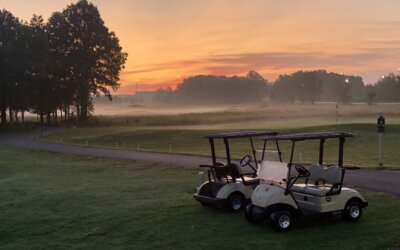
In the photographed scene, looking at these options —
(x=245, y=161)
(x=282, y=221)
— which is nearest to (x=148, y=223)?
(x=245, y=161)

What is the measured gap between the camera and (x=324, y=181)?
13586 mm

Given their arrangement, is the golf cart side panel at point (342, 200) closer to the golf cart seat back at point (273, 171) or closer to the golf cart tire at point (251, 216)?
the golf cart seat back at point (273, 171)

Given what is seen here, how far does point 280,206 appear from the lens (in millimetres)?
12367

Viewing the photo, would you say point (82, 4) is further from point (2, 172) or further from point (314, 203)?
point (314, 203)

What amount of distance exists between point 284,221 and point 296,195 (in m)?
1.36

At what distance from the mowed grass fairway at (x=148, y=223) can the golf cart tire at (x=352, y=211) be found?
0.20m

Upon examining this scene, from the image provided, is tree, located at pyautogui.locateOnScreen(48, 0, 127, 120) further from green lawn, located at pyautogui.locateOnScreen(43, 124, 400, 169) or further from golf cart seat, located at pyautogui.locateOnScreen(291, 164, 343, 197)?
golf cart seat, located at pyautogui.locateOnScreen(291, 164, 343, 197)

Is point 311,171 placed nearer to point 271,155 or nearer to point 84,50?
point 271,155

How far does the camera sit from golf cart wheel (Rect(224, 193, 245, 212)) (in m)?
14.4

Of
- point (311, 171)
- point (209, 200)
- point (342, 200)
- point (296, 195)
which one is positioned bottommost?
point (209, 200)

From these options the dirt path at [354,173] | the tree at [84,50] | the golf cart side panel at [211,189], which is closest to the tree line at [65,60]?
the tree at [84,50]

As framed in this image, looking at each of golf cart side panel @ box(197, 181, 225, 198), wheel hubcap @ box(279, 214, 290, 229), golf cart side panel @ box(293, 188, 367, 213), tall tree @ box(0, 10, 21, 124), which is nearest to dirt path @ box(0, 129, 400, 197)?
golf cart side panel @ box(293, 188, 367, 213)

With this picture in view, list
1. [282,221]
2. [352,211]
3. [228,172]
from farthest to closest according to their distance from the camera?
[228,172] → [352,211] → [282,221]

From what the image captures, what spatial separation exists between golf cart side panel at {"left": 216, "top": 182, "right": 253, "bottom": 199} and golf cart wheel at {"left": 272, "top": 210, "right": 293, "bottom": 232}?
97.2 inches
